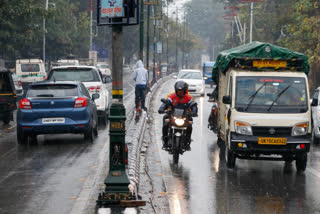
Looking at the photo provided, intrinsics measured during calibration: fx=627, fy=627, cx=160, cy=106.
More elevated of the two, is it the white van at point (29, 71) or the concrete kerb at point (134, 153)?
the white van at point (29, 71)

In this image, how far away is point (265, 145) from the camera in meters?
11.8

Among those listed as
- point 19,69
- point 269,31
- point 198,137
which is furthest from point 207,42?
point 198,137

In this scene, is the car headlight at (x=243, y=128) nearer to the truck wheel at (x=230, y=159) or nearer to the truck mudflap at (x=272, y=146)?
the truck mudflap at (x=272, y=146)

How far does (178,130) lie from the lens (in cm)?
1309

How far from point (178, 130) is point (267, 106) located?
1.97m

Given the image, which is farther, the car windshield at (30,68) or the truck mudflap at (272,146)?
the car windshield at (30,68)

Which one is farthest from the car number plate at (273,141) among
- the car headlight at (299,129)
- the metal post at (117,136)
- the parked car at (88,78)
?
the parked car at (88,78)

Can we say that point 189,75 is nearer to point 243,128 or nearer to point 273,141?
point 243,128

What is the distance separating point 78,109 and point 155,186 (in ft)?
19.1

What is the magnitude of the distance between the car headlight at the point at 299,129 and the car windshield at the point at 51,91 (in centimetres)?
619

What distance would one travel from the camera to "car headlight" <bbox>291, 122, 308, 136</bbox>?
39.1 feet

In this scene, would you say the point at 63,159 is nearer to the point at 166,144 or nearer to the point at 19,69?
the point at 166,144

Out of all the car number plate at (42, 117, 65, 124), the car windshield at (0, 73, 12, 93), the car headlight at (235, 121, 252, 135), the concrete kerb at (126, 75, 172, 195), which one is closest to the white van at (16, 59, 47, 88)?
the car windshield at (0, 73, 12, 93)

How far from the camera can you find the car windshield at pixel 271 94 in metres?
12.3
